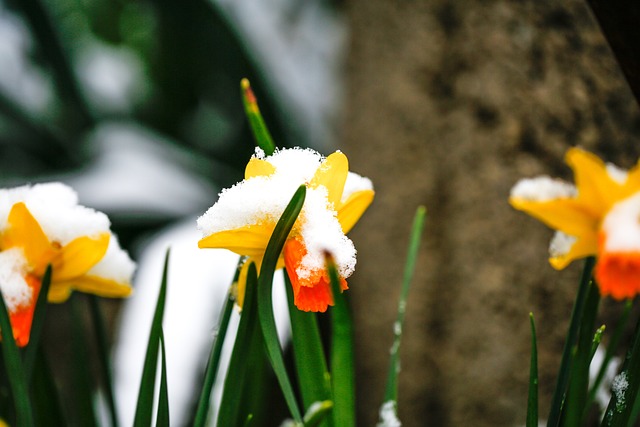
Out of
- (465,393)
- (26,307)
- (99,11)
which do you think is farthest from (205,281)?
(99,11)

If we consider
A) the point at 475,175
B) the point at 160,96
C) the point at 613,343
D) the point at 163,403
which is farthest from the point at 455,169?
the point at 160,96

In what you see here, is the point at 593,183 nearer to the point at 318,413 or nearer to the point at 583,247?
the point at 583,247

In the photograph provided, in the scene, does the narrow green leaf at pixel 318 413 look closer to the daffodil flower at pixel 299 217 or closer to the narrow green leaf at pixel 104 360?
the daffodil flower at pixel 299 217

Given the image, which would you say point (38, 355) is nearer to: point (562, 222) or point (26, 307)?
point (26, 307)

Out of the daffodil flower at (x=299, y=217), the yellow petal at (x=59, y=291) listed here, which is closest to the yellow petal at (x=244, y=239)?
the daffodil flower at (x=299, y=217)

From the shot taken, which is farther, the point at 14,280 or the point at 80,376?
the point at 80,376

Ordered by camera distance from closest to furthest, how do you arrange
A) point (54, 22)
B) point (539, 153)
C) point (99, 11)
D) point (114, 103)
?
point (539, 153) → point (54, 22) → point (114, 103) → point (99, 11)
